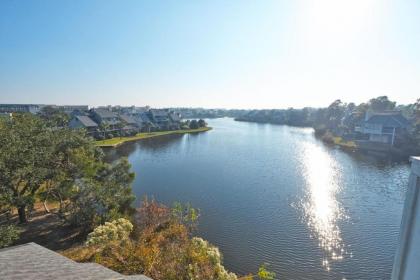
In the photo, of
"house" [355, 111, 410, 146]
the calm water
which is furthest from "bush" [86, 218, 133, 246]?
"house" [355, 111, 410, 146]

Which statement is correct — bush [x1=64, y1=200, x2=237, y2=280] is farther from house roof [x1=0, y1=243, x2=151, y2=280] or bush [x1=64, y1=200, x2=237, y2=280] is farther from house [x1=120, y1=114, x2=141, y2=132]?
house [x1=120, y1=114, x2=141, y2=132]

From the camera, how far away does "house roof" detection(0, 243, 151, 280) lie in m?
5.79

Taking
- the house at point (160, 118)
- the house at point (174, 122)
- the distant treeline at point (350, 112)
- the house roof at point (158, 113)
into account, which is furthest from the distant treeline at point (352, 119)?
the house roof at point (158, 113)

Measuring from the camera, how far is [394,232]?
17797mm

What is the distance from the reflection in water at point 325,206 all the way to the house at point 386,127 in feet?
68.7

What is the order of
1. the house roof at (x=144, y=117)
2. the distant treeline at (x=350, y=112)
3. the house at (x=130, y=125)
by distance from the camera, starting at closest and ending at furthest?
the house at (x=130, y=125) < the distant treeline at (x=350, y=112) < the house roof at (x=144, y=117)

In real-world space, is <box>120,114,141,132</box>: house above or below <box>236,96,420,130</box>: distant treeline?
below

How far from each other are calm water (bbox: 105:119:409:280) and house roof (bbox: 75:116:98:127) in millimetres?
16473

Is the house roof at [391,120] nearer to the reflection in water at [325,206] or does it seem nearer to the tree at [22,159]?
the reflection in water at [325,206]

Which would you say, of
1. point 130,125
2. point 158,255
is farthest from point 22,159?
point 130,125

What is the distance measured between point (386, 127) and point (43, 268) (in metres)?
60.1

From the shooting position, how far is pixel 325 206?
2216 cm

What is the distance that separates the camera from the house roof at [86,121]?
5357 centimetres

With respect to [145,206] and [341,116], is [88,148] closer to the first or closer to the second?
[145,206]
